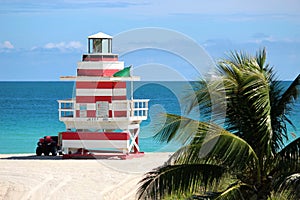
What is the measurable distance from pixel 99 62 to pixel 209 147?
12880 millimetres

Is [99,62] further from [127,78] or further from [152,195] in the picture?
[152,195]

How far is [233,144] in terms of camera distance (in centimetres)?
1486

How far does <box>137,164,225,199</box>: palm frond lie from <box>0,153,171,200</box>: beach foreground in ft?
21.9

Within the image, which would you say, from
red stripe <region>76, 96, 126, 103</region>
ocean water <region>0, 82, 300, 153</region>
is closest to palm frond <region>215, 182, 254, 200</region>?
red stripe <region>76, 96, 126, 103</region>

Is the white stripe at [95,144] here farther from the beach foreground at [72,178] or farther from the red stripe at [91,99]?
the red stripe at [91,99]

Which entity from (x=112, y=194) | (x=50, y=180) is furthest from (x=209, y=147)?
(x=50, y=180)

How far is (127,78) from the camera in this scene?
2716 centimetres

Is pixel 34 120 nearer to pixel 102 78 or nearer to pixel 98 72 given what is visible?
pixel 98 72

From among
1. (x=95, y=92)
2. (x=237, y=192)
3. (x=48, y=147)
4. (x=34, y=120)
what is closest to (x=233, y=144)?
(x=237, y=192)

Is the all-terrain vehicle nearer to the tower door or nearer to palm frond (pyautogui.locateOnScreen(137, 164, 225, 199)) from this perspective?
the tower door

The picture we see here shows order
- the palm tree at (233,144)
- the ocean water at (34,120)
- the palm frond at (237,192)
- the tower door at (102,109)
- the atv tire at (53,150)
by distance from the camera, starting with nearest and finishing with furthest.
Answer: the palm tree at (233,144) → the palm frond at (237,192) → the tower door at (102,109) → the atv tire at (53,150) → the ocean water at (34,120)

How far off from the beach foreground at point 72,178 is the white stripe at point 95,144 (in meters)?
0.56

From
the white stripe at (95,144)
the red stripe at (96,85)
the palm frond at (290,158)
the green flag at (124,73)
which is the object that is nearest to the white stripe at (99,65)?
the green flag at (124,73)

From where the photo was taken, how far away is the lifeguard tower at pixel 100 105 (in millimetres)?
27406
